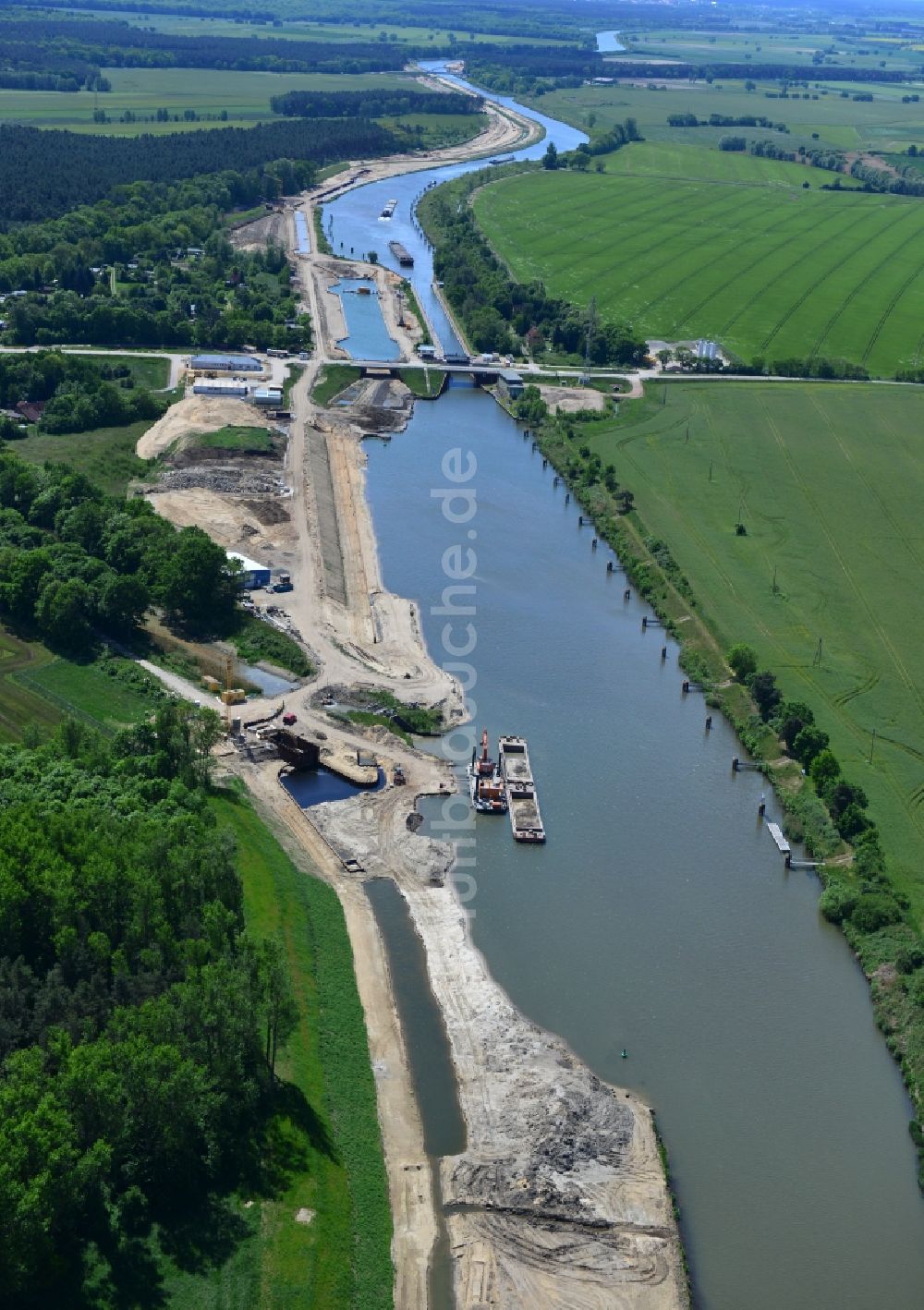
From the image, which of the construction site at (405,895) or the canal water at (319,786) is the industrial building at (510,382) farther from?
the canal water at (319,786)

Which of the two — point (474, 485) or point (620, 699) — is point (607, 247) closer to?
point (474, 485)

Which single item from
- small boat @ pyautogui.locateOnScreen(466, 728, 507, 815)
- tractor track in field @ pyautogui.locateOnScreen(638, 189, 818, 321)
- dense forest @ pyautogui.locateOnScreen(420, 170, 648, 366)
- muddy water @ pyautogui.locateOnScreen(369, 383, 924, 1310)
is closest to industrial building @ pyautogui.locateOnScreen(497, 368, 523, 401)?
dense forest @ pyautogui.locateOnScreen(420, 170, 648, 366)

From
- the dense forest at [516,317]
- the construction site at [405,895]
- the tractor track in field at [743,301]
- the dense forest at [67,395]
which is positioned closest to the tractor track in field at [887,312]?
the tractor track in field at [743,301]

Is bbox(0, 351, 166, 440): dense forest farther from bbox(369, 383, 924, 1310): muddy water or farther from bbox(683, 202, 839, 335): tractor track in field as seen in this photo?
bbox(683, 202, 839, 335): tractor track in field

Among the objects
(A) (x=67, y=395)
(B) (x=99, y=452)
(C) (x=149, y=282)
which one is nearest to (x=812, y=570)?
(B) (x=99, y=452)

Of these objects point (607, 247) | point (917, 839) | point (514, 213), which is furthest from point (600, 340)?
point (917, 839)
